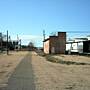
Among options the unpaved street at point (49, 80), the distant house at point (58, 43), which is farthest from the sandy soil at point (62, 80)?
the distant house at point (58, 43)

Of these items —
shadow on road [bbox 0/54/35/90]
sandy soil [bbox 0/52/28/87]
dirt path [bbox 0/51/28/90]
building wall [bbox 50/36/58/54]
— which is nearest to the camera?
shadow on road [bbox 0/54/35/90]

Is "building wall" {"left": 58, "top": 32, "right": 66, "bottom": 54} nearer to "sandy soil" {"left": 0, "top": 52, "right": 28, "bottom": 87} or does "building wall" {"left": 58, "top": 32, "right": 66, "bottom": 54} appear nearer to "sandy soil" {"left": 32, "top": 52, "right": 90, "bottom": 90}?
"sandy soil" {"left": 0, "top": 52, "right": 28, "bottom": 87}

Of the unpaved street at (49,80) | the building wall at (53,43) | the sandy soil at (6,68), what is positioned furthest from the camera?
the building wall at (53,43)

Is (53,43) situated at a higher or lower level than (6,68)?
higher

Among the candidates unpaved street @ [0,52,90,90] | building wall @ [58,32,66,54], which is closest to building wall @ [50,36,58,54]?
building wall @ [58,32,66,54]

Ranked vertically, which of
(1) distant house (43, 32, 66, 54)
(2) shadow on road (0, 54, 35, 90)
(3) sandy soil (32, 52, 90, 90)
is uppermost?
(1) distant house (43, 32, 66, 54)

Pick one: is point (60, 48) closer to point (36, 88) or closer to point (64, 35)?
point (64, 35)

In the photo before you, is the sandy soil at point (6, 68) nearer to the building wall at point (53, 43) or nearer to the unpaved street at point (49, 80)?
the unpaved street at point (49, 80)

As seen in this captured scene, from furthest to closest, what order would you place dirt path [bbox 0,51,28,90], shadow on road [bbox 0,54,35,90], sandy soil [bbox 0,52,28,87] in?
sandy soil [bbox 0,52,28,87]
dirt path [bbox 0,51,28,90]
shadow on road [bbox 0,54,35,90]

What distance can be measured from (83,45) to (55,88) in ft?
284

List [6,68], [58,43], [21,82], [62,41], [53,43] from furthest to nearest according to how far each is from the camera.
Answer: [53,43], [58,43], [62,41], [6,68], [21,82]

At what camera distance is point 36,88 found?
14.4 meters

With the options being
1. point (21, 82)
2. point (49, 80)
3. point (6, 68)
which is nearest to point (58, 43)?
point (6, 68)

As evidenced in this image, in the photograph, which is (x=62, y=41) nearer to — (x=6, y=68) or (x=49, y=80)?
(x=6, y=68)
